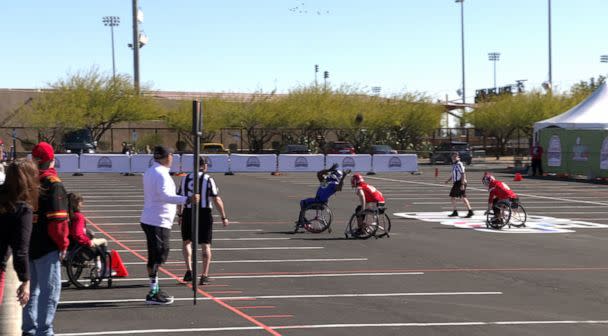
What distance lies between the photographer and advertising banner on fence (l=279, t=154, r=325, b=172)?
167 ft

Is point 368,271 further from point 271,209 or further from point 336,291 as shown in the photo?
point 271,209

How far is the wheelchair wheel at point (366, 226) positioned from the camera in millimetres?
19656

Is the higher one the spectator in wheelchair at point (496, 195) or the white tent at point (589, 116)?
the white tent at point (589, 116)

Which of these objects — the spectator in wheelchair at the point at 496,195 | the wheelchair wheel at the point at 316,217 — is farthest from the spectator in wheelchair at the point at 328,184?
the spectator in wheelchair at the point at 496,195

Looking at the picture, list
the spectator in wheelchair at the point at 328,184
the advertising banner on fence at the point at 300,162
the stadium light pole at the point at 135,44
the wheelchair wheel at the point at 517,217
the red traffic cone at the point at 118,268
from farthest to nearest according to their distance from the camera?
the stadium light pole at the point at 135,44
the advertising banner on fence at the point at 300,162
the wheelchair wheel at the point at 517,217
the spectator in wheelchair at the point at 328,184
the red traffic cone at the point at 118,268

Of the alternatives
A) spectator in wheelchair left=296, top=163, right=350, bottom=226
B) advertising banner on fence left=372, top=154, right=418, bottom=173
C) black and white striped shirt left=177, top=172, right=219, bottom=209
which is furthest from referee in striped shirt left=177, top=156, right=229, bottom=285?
advertising banner on fence left=372, top=154, right=418, bottom=173

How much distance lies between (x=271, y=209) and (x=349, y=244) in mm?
8752

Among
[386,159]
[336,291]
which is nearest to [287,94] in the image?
[386,159]

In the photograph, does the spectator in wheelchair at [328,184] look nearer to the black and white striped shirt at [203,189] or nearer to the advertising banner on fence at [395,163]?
the black and white striped shirt at [203,189]

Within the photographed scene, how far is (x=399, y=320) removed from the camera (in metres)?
10.8

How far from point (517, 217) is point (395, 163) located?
29.0 metres

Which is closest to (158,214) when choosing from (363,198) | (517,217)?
(363,198)

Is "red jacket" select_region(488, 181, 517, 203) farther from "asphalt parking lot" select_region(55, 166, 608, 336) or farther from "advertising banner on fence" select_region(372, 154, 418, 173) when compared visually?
"advertising banner on fence" select_region(372, 154, 418, 173)

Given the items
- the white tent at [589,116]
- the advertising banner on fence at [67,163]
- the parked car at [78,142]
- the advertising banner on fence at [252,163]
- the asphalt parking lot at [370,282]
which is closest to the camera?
the asphalt parking lot at [370,282]
